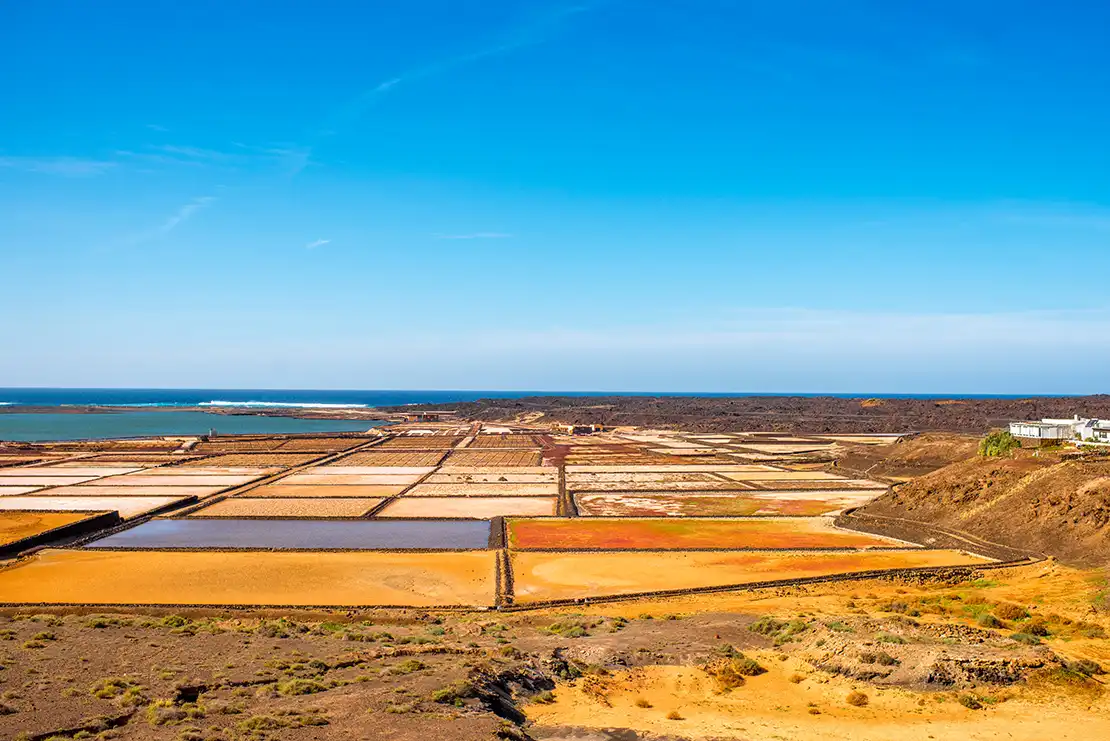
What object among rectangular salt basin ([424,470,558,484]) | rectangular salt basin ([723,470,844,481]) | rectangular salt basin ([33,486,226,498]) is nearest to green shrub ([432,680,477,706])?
rectangular salt basin ([33,486,226,498])

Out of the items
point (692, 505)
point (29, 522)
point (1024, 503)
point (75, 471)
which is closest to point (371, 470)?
point (75, 471)

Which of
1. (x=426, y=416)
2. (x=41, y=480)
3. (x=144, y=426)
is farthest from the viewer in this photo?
(x=426, y=416)

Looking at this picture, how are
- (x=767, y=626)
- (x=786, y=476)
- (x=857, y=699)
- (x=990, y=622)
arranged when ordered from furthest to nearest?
(x=786, y=476) → (x=990, y=622) → (x=767, y=626) → (x=857, y=699)

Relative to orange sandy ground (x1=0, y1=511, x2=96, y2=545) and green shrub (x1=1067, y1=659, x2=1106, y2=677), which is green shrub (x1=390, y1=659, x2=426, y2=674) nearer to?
green shrub (x1=1067, y1=659, x2=1106, y2=677)

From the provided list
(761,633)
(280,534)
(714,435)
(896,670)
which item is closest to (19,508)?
(280,534)

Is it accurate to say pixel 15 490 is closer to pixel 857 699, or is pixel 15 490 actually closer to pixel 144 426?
pixel 857 699

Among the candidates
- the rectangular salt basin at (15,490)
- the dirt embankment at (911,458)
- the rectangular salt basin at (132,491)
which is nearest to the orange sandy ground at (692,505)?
the dirt embankment at (911,458)
